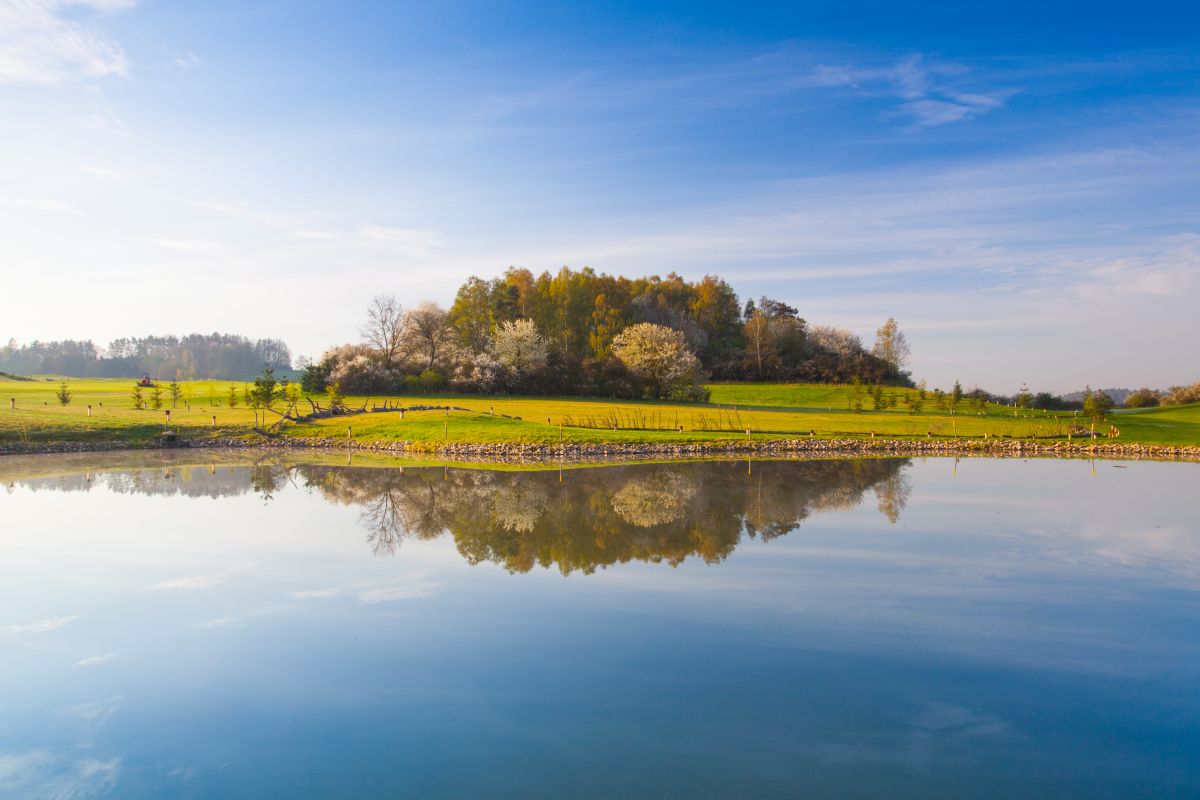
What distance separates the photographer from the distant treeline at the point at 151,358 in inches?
4779

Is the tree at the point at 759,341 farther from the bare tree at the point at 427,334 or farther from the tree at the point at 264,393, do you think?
the tree at the point at 264,393

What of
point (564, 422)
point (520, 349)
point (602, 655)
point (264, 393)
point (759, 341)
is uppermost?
point (759, 341)

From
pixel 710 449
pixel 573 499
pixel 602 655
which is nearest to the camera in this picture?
pixel 602 655

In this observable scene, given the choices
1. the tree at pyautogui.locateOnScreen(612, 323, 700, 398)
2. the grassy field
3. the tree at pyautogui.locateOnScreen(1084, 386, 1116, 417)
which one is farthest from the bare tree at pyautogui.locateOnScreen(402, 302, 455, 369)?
the tree at pyautogui.locateOnScreen(1084, 386, 1116, 417)

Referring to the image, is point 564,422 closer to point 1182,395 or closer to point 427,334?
point 427,334

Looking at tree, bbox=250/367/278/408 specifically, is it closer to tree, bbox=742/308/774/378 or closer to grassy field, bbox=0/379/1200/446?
grassy field, bbox=0/379/1200/446

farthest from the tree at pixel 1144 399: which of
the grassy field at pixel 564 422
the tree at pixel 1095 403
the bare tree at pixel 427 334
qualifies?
the bare tree at pixel 427 334

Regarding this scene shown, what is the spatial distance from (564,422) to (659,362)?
802 inches

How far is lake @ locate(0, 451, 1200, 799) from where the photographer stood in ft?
20.6

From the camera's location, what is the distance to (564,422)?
1593 inches

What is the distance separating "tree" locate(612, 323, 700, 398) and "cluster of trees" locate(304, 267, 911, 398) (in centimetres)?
8

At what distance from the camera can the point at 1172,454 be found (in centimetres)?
3472

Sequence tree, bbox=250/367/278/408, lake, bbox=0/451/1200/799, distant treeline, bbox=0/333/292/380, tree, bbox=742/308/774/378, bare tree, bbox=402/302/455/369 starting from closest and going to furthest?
1. lake, bbox=0/451/1200/799
2. tree, bbox=250/367/278/408
3. bare tree, bbox=402/302/455/369
4. tree, bbox=742/308/774/378
5. distant treeline, bbox=0/333/292/380

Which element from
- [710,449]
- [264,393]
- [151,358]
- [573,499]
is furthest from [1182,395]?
[151,358]
